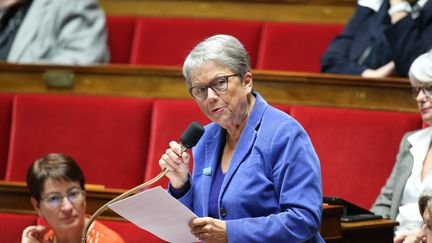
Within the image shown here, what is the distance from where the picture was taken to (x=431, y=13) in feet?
4.73

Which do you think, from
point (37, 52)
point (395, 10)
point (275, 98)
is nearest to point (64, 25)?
point (37, 52)

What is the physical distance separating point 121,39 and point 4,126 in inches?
14.1

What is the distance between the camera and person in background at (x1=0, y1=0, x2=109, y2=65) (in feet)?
5.49

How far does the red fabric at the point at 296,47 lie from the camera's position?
1.67 m

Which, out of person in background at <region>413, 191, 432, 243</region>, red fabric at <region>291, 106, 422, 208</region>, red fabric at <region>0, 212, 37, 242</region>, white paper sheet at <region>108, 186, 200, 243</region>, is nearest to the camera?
white paper sheet at <region>108, 186, 200, 243</region>

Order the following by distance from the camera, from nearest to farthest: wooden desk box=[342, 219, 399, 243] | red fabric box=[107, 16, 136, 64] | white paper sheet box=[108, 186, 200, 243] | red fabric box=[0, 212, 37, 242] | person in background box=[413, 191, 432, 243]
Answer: white paper sheet box=[108, 186, 200, 243] → person in background box=[413, 191, 432, 243] → wooden desk box=[342, 219, 399, 243] → red fabric box=[0, 212, 37, 242] → red fabric box=[107, 16, 136, 64]

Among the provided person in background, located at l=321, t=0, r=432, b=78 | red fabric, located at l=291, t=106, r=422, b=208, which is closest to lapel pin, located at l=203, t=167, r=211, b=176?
red fabric, located at l=291, t=106, r=422, b=208

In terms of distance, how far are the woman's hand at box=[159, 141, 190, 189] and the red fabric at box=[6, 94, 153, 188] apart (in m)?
0.59

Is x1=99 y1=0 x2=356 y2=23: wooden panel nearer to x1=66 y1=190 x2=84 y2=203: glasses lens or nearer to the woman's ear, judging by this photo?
x1=66 y1=190 x2=84 y2=203: glasses lens

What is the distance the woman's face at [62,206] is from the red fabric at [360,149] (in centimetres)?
41

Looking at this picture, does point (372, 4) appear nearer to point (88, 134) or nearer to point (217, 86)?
point (88, 134)

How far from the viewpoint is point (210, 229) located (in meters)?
0.81

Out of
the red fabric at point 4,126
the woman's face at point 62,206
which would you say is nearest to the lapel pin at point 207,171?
the woman's face at point 62,206

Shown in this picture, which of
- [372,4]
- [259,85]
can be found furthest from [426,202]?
[372,4]
